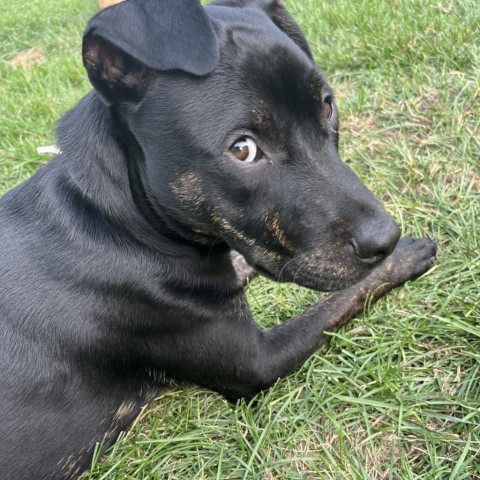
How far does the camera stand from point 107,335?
9.59ft

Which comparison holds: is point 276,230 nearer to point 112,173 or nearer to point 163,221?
point 163,221

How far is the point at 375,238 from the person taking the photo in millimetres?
2684

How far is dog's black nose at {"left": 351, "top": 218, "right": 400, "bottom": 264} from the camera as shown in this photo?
2.69 meters

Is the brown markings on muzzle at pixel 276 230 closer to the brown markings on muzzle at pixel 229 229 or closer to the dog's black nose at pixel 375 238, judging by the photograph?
the brown markings on muzzle at pixel 229 229

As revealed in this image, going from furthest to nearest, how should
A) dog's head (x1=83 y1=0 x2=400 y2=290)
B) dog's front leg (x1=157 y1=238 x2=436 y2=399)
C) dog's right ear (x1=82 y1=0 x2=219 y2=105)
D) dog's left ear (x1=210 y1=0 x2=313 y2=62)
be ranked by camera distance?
dog's left ear (x1=210 y1=0 x2=313 y2=62), dog's front leg (x1=157 y1=238 x2=436 y2=399), dog's head (x1=83 y1=0 x2=400 y2=290), dog's right ear (x1=82 y1=0 x2=219 y2=105)

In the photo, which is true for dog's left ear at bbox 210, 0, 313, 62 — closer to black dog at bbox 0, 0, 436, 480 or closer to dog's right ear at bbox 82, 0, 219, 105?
black dog at bbox 0, 0, 436, 480

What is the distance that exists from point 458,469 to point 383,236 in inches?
43.1

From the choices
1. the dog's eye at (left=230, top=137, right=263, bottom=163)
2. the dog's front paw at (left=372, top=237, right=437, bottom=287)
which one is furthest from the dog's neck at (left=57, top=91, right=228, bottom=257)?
the dog's front paw at (left=372, top=237, right=437, bottom=287)

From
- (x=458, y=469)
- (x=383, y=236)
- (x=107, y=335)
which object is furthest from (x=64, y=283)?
(x=458, y=469)

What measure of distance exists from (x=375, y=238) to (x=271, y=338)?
3.31 feet

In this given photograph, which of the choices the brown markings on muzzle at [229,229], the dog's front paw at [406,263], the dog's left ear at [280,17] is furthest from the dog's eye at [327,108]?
the dog's front paw at [406,263]

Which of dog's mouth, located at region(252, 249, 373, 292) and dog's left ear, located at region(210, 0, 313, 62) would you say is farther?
dog's left ear, located at region(210, 0, 313, 62)

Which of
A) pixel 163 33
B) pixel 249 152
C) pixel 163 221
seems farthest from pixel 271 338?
pixel 163 33

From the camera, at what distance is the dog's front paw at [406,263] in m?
3.71
